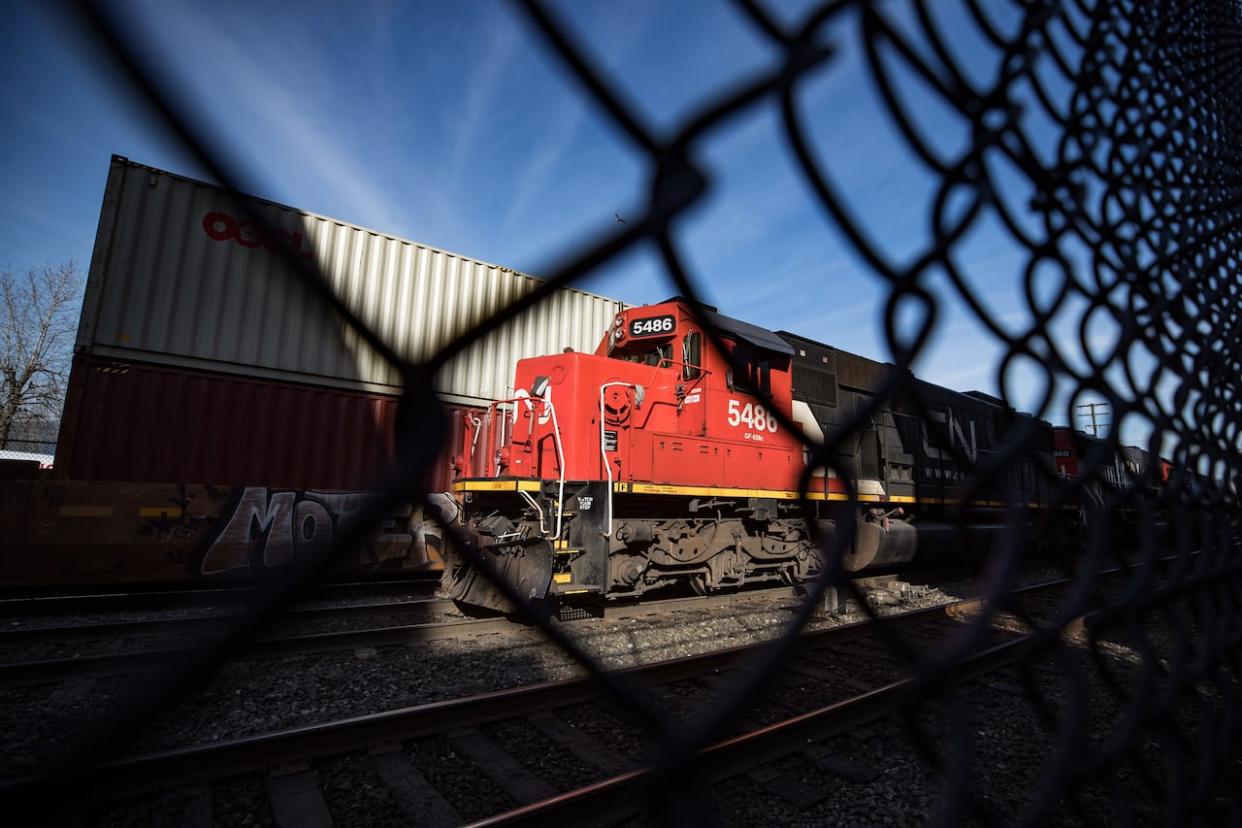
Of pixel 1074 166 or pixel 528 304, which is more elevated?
pixel 1074 166

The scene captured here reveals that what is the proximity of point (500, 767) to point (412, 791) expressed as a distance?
1.47 ft

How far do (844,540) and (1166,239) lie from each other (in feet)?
4.62

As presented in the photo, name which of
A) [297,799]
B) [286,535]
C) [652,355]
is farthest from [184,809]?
[652,355]

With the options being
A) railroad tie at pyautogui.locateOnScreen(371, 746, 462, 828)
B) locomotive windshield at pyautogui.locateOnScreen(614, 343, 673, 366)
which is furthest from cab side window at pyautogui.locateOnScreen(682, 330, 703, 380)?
railroad tie at pyautogui.locateOnScreen(371, 746, 462, 828)

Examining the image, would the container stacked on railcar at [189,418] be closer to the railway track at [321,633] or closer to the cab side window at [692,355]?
the railway track at [321,633]

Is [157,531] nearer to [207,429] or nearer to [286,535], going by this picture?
[286,535]

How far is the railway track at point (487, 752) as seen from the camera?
8.84 ft

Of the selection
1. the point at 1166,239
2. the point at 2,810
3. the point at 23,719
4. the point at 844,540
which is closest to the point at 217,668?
the point at 2,810

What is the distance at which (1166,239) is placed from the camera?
4.67 ft

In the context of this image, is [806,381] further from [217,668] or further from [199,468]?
[217,668]

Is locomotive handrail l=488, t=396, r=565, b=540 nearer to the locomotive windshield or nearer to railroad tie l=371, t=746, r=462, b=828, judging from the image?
the locomotive windshield

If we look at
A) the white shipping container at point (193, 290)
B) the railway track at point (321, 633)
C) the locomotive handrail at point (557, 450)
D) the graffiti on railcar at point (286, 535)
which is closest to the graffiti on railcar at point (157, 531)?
the graffiti on railcar at point (286, 535)

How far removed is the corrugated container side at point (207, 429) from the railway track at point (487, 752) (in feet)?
11.5

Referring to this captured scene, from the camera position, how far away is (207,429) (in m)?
7.98
